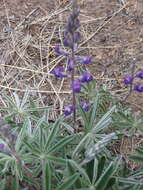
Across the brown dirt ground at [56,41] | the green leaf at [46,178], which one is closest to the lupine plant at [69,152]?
the green leaf at [46,178]

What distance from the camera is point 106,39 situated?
2.80 meters

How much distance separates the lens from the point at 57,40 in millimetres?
2816

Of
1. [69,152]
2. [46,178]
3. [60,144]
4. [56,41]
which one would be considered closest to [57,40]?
[56,41]

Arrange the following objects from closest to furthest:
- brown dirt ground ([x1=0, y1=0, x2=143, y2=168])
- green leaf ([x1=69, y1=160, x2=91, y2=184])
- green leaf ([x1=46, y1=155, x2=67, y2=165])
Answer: green leaf ([x1=69, y1=160, x2=91, y2=184]) → green leaf ([x1=46, y1=155, x2=67, y2=165]) → brown dirt ground ([x1=0, y1=0, x2=143, y2=168])

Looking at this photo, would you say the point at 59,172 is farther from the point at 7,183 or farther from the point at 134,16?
the point at 134,16

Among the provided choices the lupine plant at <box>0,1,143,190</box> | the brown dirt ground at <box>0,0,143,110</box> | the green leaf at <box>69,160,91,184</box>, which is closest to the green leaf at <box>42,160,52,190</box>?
the lupine plant at <box>0,1,143,190</box>

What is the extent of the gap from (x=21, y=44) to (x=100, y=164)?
4.86ft

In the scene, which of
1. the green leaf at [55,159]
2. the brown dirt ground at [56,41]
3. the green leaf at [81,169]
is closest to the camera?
the green leaf at [81,169]

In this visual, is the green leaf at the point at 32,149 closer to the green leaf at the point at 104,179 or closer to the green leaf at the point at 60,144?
the green leaf at the point at 60,144

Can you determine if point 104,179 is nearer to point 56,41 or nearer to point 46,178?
point 46,178

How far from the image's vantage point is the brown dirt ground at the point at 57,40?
2521 millimetres

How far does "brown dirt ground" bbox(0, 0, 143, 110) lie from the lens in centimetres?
252

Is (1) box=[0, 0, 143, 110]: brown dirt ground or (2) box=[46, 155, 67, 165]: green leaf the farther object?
(1) box=[0, 0, 143, 110]: brown dirt ground

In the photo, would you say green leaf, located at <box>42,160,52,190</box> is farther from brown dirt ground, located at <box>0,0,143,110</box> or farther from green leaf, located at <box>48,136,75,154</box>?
brown dirt ground, located at <box>0,0,143,110</box>
